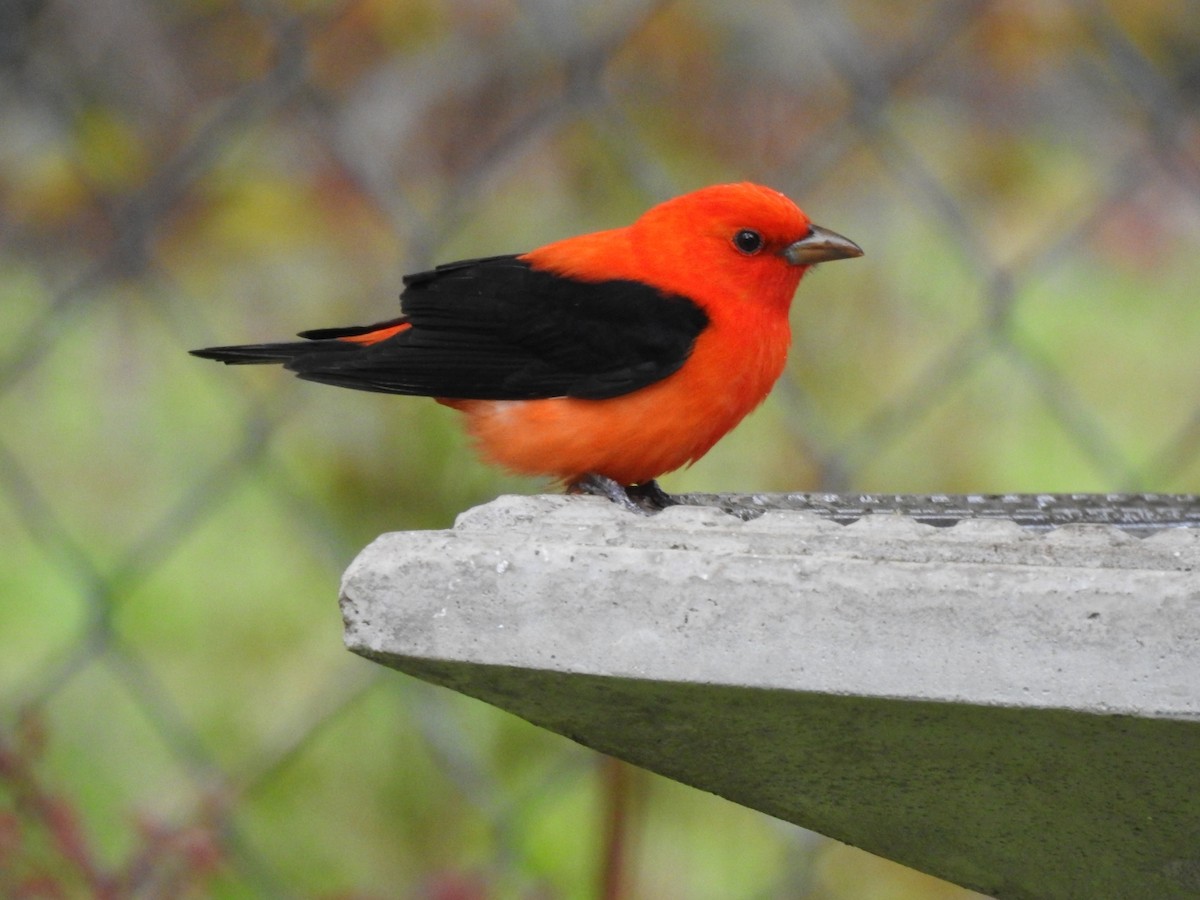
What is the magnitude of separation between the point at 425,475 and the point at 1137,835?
1.90 metres

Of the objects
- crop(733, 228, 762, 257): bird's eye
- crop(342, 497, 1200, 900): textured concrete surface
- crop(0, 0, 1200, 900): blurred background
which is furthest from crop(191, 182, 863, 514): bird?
crop(342, 497, 1200, 900): textured concrete surface

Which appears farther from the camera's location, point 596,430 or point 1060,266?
point 1060,266

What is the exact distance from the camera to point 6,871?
8.10 ft

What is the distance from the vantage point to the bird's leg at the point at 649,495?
6.56ft

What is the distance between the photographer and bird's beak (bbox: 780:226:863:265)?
218 centimetres

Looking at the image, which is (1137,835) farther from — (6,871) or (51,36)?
(51,36)

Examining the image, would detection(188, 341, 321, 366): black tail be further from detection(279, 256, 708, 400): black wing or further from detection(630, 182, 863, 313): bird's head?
detection(630, 182, 863, 313): bird's head

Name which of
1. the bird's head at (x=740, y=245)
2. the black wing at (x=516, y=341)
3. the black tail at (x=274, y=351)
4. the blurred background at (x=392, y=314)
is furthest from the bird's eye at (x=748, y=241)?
the blurred background at (x=392, y=314)

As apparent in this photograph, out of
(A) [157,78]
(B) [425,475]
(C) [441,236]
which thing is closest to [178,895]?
(B) [425,475]

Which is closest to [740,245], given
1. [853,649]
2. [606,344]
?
[606,344]

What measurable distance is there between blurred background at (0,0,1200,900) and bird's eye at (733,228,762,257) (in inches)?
28.7

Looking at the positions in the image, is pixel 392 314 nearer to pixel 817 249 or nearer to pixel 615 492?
pixel 817 249

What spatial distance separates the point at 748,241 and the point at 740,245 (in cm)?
1

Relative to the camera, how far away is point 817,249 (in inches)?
86.6
